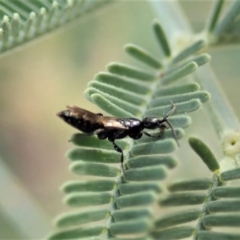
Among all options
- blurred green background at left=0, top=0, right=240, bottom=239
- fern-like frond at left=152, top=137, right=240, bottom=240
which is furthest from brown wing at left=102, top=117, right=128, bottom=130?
blurred green background at left=0, top=0, right=240, bottom=239

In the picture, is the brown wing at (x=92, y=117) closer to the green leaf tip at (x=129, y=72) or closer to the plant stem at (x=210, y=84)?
the green leaf tip at (x=129, y=72)

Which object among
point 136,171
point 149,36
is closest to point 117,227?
point 136,171

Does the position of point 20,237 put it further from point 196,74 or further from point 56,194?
point 196,74

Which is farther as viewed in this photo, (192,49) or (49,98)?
(49,98)

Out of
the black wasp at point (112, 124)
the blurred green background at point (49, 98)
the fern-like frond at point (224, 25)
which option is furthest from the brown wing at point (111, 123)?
the blurred green background at point (49, 98)

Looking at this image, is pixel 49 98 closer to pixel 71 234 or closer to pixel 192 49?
pixel 192 49

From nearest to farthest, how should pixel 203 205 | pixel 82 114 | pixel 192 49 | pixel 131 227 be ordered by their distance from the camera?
pixel 131 227
pixel 203 205
pixel 82 114
pixel 192 49

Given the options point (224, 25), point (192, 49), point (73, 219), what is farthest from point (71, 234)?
point (224, 25)
